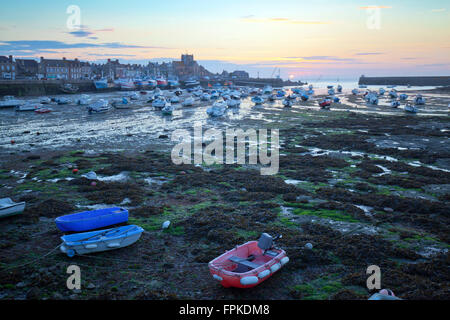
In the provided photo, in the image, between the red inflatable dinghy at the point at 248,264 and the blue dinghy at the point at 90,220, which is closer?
the red inflatable dinghy at the point at 248,264

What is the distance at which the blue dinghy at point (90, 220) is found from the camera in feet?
35.3

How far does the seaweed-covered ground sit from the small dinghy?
23 centimetres

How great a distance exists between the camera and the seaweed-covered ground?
Answer: 8531mm

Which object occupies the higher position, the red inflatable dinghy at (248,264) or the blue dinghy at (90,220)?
the blue dinghy at (90,220)

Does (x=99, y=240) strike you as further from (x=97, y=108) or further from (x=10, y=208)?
(x=97, y=108)

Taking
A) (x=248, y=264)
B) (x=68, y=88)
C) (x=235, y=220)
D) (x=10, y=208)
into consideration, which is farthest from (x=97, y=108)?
(x=248, y=264)

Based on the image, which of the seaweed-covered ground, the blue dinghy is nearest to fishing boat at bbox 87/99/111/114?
the seaweed-covered ground

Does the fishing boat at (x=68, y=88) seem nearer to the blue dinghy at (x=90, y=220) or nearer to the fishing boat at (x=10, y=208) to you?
the fishing boat at (x=10, y=208)

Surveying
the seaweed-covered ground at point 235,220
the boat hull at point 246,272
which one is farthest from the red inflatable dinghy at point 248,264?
the seaweed-covered ground at point 235,220

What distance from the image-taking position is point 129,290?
8375mm

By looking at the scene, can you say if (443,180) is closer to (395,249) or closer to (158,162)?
(395,249)

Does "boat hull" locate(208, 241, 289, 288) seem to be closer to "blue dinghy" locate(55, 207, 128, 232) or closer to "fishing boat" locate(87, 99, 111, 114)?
"blue dinghy" locate(55, 207, 128, 232)

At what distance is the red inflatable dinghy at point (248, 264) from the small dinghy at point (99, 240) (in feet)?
10.9
